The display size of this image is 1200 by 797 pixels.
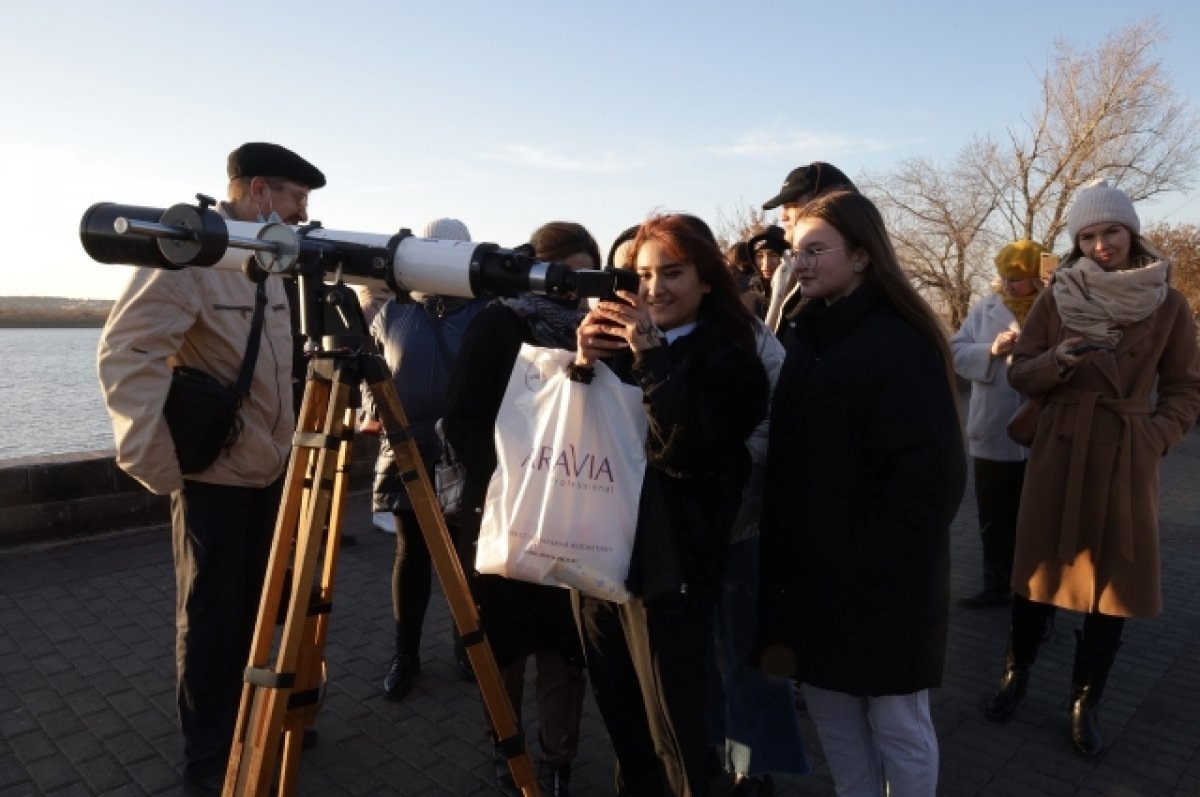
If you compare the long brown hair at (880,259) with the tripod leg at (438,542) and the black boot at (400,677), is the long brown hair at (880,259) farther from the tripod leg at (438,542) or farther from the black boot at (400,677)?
the black boot at (400,677)

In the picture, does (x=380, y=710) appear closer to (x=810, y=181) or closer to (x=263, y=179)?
(x=263, y=179)

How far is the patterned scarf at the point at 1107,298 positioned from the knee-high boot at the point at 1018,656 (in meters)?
1.19

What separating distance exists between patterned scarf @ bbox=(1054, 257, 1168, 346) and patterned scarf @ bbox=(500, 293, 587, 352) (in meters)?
2.00

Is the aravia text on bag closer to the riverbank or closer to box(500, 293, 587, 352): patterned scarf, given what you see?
box(500, 293, 587, 352): patterned scarf

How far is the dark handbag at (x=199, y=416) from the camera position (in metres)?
2.71

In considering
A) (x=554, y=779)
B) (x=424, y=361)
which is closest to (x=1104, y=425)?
(x=554, y=779)

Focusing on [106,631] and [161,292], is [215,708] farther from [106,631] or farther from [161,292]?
[106,631]

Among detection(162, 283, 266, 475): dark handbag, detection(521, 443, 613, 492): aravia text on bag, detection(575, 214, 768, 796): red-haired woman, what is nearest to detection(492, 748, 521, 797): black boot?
detection(575, 214, 768, 796): red-haired woman

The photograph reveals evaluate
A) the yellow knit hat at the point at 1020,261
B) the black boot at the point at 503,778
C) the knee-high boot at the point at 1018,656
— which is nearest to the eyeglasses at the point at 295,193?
the black boot at the point at 503,778

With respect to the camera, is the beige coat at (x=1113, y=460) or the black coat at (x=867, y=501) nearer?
the black coat at (x=867, y=501)

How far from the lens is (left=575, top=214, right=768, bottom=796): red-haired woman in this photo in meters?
2.15

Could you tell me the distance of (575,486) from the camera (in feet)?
7.21

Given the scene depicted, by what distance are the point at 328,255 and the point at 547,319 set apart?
0.82 meters

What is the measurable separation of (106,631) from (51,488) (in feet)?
5.71
